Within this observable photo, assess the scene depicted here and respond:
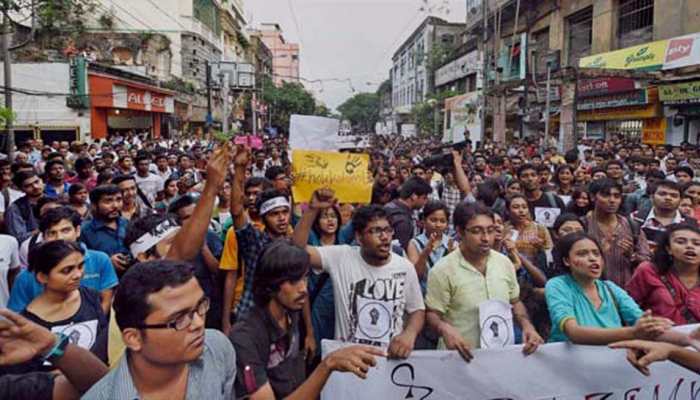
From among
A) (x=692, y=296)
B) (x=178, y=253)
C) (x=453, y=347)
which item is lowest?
(x=453, y=347)

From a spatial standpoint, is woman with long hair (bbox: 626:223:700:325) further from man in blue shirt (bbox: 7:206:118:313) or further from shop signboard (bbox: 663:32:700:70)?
shop signboard (bbox: 663:32:700:70)

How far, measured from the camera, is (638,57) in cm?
1855

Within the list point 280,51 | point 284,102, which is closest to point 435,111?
point 284,102

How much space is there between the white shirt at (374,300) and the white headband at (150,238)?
3.91 ft

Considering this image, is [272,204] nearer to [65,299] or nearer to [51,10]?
[65,299]

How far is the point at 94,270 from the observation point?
3.44 metres

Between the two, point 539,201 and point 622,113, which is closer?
point 539,201

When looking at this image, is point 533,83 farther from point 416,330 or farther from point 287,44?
point 287,44

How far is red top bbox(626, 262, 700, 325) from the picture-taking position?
319cm

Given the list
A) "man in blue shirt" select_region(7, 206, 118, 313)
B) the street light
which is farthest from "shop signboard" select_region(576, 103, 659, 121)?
"man in blue shirt" select_region(7, 206, 118, 313)

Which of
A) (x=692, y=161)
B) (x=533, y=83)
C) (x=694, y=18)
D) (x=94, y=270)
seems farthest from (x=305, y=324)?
(x=694, y=18)

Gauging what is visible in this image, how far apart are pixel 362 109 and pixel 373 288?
374 feet

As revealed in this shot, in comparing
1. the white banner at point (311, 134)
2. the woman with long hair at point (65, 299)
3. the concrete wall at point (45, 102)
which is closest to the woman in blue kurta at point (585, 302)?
the white banner at point (311, 134)

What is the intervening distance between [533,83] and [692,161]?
234 inches
